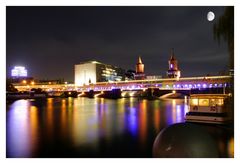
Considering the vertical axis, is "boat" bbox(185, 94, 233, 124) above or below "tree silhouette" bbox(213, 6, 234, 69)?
below

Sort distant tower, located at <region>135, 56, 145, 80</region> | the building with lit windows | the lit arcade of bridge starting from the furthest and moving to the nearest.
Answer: distant tower, located at <region>135, 56, 145, 80</region> → the building with lit windows → the lit arcade of bridge

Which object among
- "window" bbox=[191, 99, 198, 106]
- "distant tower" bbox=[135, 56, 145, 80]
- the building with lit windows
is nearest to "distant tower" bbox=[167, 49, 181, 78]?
"distant tower" bbox=[135, 56, 145, 80]

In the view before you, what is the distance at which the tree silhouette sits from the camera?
6000 millimetres

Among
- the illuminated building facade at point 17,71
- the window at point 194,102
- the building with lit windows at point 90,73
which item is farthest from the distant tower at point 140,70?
the window at point 194,102

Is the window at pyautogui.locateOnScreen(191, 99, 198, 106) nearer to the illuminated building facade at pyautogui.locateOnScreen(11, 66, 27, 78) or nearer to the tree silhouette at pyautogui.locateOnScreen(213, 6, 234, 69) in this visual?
the tree silhouette at pyautogui.locateOnScreen(213, 6, 234, 69)

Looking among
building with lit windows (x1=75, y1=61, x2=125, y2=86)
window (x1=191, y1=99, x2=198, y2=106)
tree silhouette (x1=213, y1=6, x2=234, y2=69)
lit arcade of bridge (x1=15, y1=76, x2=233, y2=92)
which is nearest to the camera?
tree silhouette (x1=213, y1=6, x2=234, y2=69)

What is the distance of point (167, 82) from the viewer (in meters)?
47.0

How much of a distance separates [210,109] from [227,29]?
195 inches

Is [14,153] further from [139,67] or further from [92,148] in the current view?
[139,67]

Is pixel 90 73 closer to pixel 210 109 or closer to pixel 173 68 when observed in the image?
pixel 173 68

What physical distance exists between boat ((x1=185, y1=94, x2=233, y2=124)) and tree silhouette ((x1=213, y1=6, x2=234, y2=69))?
393 cm

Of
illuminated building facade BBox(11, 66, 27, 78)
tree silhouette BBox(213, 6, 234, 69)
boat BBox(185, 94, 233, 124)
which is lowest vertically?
boat BBox(185, 94, 233, 124)

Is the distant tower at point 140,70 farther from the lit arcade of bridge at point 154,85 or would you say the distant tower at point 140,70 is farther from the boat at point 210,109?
the boat at point 210,109
